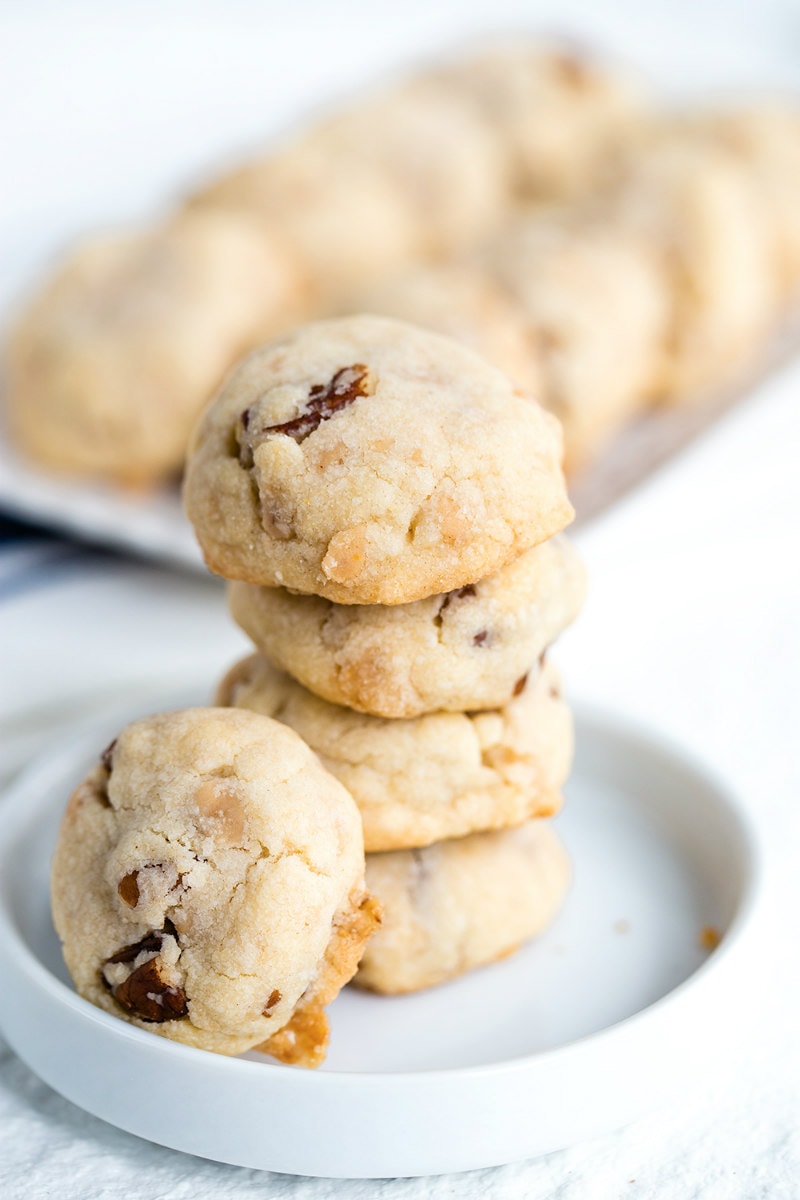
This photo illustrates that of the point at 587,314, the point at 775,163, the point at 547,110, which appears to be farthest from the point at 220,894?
the point at 547,110

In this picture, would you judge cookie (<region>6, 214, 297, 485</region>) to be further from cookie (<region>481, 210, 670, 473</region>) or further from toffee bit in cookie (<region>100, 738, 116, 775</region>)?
toffee bit in cookie (<region>100, 738, 116, 775</region>)

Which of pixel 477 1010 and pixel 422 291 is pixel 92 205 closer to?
pixel 422 291

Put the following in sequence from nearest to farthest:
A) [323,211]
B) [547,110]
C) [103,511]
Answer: [103,511], [323,211], [547,110]

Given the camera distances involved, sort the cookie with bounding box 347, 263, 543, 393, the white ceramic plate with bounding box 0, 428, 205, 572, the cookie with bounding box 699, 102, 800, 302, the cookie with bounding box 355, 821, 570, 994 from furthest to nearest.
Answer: the cookie with bounding box 699, 102, 800, 302 < the cookie with bounding box 347, 263, 543, 393 < the white ceramic plate with bounding box 0, 428, 205, 572 < the cookie with bounding box 355, 821, 570, 994

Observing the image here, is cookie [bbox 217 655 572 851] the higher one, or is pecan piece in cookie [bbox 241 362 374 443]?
pecan piece in cookie [bbox 241 362 374 443]

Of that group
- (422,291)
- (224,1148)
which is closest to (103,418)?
(422,291)

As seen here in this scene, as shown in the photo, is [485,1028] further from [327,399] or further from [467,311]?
[467,311]

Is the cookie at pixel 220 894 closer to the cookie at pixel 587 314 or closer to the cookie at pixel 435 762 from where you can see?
the cookie at pixel 435 762

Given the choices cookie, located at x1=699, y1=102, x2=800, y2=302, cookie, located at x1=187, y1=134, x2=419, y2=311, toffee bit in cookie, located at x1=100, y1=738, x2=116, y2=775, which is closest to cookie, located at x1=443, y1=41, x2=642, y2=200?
cookie, located at x1=699, y1=102, x2=800, y2=302
